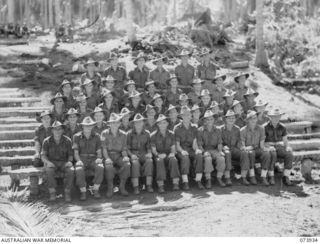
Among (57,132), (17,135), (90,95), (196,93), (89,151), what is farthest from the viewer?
(196,93)

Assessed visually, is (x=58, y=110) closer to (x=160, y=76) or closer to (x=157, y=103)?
(x=157, y=103)

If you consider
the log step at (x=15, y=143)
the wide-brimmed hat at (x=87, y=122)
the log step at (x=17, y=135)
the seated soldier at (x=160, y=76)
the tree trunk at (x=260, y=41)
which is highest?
the tree trunk at (x=260, y=41)

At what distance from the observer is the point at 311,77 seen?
1362 centimetres

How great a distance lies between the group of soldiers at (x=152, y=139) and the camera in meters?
7.43

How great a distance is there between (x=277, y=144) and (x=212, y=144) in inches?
45.7

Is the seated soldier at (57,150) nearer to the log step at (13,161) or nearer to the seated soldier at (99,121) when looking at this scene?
the seated soldier at (99,121)

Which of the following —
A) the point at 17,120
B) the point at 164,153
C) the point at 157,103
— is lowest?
the point at 164,153

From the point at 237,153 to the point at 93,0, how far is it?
37.6m

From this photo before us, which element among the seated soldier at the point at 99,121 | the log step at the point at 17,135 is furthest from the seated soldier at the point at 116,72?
the log step at the point at 17,135

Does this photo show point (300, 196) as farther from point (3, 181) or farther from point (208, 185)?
point (3, 181)

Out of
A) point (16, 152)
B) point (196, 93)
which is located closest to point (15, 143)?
point (16, 152)

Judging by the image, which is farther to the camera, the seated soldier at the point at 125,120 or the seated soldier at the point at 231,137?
the seated soldier at the point at 231,137

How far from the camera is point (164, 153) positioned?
781 cm

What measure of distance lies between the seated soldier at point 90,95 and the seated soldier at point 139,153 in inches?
46.7
